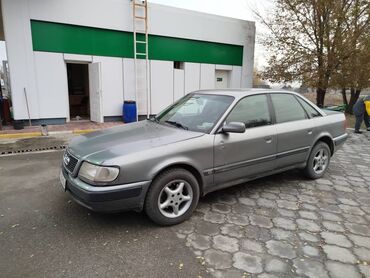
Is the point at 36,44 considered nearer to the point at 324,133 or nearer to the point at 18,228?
the point at 18,228

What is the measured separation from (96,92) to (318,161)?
25.9ft

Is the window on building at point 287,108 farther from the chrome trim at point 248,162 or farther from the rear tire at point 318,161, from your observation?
the rear tire at point 318,161

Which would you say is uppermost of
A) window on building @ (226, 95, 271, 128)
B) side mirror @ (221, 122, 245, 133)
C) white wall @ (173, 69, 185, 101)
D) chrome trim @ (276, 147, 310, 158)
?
white wall @ (173, 69, 185, 101)

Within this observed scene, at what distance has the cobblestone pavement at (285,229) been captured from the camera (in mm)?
2633

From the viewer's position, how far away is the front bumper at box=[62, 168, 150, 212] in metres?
2.85

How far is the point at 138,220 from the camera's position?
3396 mm

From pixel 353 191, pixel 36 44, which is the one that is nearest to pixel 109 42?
pixel 36 44

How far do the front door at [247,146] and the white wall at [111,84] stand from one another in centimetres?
787

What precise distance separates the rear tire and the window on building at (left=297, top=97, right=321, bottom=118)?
488 millimetres

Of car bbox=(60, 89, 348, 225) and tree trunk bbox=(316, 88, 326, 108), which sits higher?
tree trunk bbox=(316, 88, 326, 108)

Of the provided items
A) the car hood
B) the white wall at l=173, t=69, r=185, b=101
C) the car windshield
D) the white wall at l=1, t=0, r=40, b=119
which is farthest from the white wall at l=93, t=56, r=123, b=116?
the car hood

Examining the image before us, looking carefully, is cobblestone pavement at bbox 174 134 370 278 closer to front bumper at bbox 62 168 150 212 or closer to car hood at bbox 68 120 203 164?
front bumper at bbox 62 168 150 212

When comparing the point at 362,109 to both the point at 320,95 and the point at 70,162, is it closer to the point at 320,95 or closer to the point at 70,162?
the point at 320,95

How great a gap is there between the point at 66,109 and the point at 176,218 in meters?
8.35
